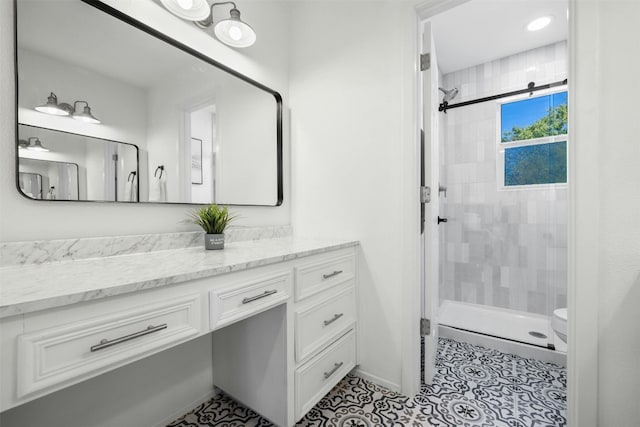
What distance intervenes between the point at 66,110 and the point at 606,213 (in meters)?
2.06

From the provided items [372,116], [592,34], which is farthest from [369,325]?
[592,34]

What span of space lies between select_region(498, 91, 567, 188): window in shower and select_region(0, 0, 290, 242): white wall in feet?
7.40

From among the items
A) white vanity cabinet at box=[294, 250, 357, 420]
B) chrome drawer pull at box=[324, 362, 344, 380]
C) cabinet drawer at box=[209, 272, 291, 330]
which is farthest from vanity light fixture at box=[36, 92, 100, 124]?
chrome drawer pull at box=[324, 362, 344, 380]

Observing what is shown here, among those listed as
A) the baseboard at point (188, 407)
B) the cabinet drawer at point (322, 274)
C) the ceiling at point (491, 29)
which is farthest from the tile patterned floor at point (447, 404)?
the ceiling at point (491, 29)

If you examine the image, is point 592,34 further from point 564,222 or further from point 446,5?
point 564,222

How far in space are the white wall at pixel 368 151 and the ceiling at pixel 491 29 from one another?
784 millimetres

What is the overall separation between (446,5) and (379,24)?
348 millimetres

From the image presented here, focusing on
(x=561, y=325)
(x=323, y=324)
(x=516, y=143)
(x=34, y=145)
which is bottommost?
(x=561, y=325)

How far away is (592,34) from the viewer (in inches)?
41.3

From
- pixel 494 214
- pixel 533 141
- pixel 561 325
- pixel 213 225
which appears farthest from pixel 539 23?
pixel 213 225

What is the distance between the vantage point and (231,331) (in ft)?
4.53

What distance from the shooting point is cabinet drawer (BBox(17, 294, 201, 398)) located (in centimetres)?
59

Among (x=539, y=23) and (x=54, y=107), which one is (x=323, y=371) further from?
(x=539, y=23)

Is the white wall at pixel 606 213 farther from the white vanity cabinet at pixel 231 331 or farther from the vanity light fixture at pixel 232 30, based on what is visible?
the vanity light fixture at pixel 232 30
